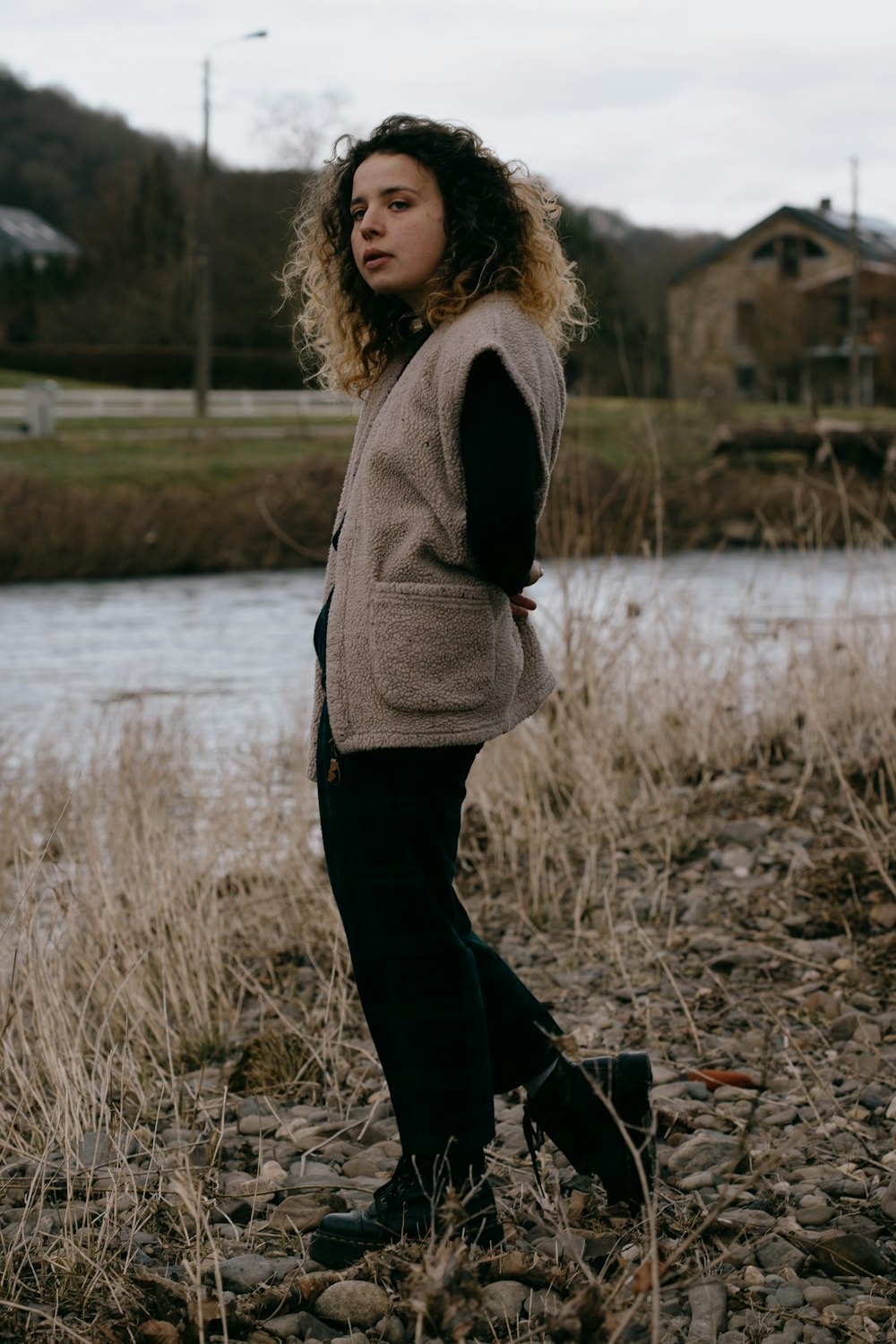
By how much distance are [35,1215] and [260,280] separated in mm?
45917

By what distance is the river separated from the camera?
6.49 meters

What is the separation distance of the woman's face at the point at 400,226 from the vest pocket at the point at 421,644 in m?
0.52

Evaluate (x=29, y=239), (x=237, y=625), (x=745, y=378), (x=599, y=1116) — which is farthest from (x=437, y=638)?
(x=29, y=239)

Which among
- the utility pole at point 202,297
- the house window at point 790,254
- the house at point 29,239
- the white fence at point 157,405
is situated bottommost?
the white fence at point 157,405

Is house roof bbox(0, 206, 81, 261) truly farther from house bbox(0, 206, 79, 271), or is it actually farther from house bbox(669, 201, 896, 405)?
house bbox(669, 201, 896, 405)

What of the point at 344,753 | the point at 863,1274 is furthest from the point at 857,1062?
the point at 344,753

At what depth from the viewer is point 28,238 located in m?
78.6

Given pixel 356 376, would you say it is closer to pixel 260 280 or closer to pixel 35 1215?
pixel 35 1215

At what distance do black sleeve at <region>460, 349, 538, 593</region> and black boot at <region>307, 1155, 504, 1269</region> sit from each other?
3.23ft

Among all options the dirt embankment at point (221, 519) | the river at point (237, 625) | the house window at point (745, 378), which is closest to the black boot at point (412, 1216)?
the river at point (237, 625)

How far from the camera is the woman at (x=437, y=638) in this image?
2.29m

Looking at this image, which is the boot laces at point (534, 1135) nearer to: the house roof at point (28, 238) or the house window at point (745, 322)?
the house window at point (745, 322)

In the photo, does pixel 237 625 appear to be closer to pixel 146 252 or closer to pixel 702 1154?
pixel 702 1154

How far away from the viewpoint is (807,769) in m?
5.14
